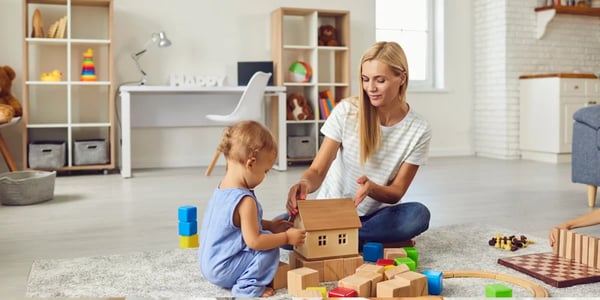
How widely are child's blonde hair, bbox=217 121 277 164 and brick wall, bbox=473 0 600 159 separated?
471cm

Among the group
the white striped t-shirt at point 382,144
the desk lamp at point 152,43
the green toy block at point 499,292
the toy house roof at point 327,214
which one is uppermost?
the desk lamp at point 152,43

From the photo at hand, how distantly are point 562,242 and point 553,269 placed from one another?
0.16 meters

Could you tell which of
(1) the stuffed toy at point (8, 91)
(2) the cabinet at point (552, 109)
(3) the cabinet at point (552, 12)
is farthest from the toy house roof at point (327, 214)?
(3) the cabinet at point (552, 12)

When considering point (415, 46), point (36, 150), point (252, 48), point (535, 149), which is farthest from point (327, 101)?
point (36, 150)

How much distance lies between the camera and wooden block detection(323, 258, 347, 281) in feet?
5.61

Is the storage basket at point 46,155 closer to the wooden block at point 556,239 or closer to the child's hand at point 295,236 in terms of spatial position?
the child's hand at point 295,236

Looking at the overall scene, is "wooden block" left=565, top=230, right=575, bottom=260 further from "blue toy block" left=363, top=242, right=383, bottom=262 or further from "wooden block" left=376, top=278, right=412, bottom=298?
"wooden block" left=376, top=278, right=412, bottom=298

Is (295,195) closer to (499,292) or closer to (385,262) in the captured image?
(385,262)

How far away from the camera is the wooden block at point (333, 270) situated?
1.71 m

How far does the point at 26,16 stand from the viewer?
14.9 ft

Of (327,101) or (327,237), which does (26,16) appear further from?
(327,237)

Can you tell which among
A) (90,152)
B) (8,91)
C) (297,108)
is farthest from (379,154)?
(8,91)

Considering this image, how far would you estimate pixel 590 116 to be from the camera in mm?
3178

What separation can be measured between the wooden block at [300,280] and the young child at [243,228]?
2.7 inches
